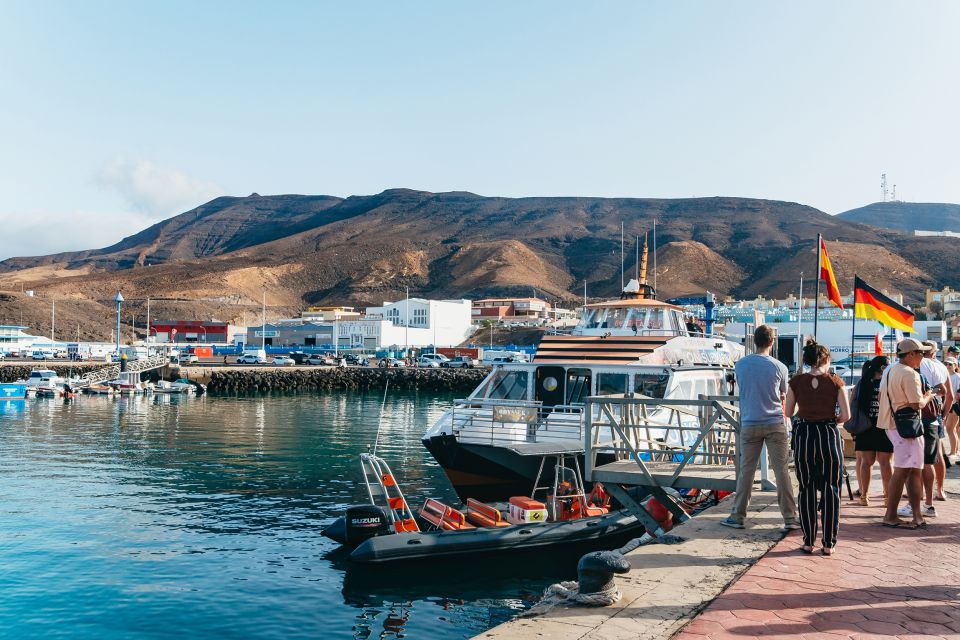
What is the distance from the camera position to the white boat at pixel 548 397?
15844 mm

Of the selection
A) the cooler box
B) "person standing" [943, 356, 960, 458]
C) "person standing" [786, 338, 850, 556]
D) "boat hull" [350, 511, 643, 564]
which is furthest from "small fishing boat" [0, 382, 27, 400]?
"person standing" [786, 338, 850, 556]

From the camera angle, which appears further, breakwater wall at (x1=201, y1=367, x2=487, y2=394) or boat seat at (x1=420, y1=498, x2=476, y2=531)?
breakwater wall at (x1=201, y1=367, x2=487, y2=394)

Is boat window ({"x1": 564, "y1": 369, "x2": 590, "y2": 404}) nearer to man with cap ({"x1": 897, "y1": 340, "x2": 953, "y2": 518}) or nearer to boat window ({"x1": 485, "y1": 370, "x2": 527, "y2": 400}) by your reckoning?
boat window ({"x1": 485, "y1": 370, "x2": 527, "y2": 400})

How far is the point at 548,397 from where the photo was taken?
17938 mm

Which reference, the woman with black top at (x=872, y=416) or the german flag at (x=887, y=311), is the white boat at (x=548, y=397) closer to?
the german flag at (x=887, y=311)

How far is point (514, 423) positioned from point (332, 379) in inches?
2405

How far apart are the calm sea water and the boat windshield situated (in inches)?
163

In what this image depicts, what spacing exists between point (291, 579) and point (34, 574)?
14.4ft

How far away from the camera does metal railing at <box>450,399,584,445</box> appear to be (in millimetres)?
15844

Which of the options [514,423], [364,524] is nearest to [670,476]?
[364,524]

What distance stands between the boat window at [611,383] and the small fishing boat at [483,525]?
243 cm

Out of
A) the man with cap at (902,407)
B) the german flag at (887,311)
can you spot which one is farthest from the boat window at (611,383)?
the man with cap at (902,407)

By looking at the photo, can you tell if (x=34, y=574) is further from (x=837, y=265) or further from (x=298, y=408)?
(x=837, y=265)

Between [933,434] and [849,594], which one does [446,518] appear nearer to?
[933,434]
